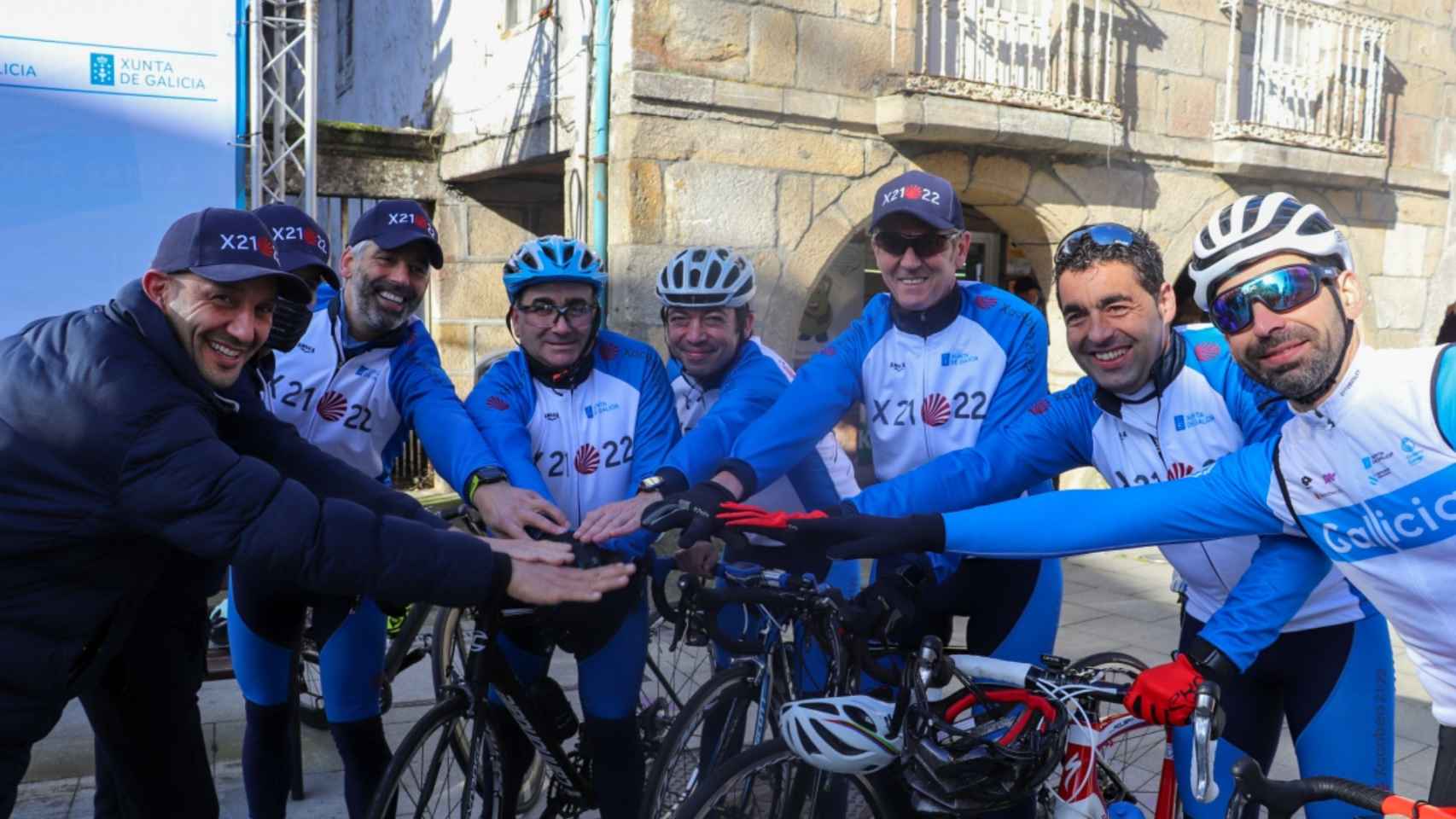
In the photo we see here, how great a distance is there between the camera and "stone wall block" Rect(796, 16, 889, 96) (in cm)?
744

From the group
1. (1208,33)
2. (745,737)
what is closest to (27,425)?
(745,737)

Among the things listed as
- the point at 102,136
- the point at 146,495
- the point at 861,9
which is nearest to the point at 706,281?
the point at 146,495

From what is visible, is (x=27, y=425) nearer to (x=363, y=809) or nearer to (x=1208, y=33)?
(x=363, y=809)

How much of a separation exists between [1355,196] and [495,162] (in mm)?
7842

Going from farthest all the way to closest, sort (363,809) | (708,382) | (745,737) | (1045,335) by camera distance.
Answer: (708,382) → (1045,335) → (363,809) → (745,737)

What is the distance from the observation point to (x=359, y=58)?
1165 cm

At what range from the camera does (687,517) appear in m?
2.78

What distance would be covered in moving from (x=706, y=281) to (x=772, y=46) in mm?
4029

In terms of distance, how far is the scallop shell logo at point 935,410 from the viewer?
3.43 metres

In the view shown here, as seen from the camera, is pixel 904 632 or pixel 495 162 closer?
pixel 904 632

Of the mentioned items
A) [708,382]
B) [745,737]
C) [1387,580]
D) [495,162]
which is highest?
[495,162]

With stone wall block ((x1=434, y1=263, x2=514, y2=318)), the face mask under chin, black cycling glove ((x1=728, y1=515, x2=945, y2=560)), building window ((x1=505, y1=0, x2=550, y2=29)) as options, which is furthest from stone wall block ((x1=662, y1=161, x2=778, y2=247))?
black cycling glove ((x1=728, y1=515, x2=945, y2=560))

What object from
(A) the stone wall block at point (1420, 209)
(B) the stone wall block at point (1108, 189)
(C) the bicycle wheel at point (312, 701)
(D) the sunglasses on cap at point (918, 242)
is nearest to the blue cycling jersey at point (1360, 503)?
(D) the sunglasses on cap at point (918, 242)

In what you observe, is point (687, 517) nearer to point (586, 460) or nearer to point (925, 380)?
point (586, 460)
